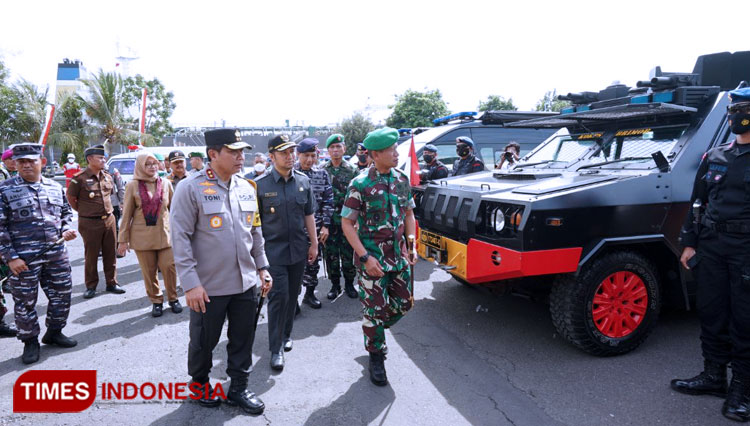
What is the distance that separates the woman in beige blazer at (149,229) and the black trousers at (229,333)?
2.07 metres

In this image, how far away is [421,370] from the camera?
11.2ft

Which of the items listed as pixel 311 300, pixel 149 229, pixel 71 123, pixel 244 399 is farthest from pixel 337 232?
pixel 71 123

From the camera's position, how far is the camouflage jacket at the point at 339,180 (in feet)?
17.1

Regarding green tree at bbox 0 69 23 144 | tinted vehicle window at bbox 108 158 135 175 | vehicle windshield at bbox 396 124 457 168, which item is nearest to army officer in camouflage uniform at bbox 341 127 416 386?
vehicle windshield at bbox 396 124 457 168

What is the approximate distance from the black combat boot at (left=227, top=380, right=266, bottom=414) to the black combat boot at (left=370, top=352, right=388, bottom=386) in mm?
784

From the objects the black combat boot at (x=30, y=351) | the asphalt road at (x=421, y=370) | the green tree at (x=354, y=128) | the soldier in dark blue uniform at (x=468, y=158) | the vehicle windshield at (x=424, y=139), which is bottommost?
the asphalt road at (x=421, y=370)

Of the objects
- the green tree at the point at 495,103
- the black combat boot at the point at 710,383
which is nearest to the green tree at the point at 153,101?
the green tree at the point at 495,103

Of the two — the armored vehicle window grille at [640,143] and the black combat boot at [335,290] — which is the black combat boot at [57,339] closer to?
the black combat boot at [335,290]

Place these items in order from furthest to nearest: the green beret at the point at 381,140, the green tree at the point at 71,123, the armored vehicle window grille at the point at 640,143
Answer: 1. the green tree at the point at 71,123
2. the armored vehicle window grille at the point at 640,143
3. the green beret at the point at 381,140

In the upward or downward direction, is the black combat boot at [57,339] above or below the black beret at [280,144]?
below

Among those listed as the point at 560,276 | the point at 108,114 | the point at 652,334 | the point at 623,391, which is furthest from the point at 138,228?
the point at 108,114

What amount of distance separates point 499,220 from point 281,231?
1.71 meters

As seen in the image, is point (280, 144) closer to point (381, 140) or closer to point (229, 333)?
point (381, 140)

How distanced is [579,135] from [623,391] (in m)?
2.87
